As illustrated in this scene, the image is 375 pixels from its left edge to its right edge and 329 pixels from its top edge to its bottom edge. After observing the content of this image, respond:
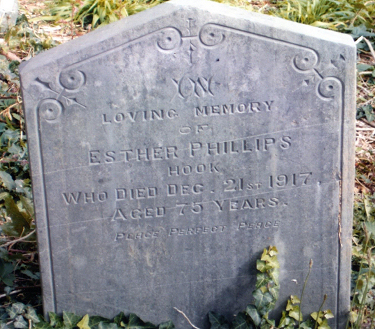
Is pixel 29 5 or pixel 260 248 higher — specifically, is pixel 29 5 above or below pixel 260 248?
above

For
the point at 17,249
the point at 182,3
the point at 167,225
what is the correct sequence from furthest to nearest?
the point at 17,249
the point at 167,225
the point at 182,3

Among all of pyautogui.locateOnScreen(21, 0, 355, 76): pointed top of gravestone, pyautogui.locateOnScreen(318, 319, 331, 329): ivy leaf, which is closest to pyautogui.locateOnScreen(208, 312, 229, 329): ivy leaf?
pyautogui.locateOnScreen(318, 319, 331, 329): ivy leaf

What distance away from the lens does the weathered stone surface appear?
566 cm

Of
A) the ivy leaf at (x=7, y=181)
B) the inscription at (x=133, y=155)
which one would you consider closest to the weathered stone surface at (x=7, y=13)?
the ivy leaf at (x=7, y=181)

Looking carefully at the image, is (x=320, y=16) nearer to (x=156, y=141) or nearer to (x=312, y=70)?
(x=312, y=70)

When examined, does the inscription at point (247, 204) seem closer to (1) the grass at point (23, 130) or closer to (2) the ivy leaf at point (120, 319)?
(1) the grass at point (23, 130)

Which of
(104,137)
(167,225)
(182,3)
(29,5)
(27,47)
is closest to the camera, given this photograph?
(182,3)

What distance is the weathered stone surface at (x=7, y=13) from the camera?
5660mm

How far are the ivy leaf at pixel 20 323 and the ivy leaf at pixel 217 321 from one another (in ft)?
3.34

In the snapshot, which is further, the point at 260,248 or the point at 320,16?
the point at 320,16

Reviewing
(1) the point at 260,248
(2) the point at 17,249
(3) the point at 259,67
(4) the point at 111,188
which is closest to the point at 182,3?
(3) the point at 259,67

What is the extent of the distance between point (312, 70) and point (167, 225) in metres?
1.10

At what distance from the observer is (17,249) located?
370cm

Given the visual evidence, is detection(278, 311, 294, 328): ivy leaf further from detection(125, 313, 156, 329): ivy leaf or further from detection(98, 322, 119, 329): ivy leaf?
detection(98, 322, 119, 329): ivy leaf
